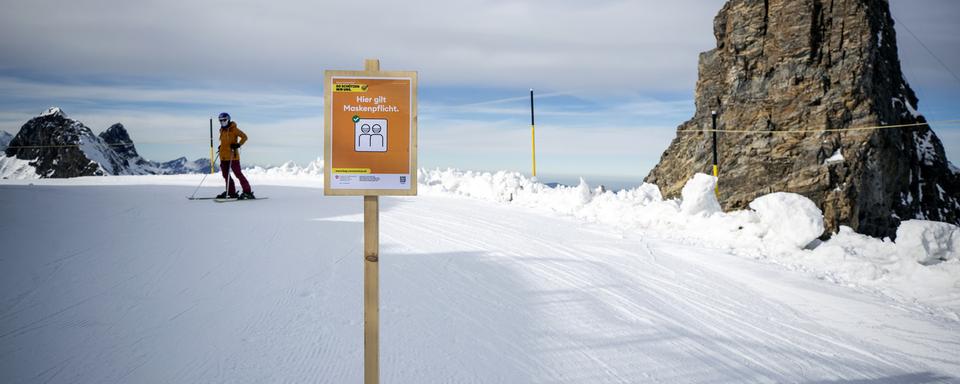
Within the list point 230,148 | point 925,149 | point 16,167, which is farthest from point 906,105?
point 16,167

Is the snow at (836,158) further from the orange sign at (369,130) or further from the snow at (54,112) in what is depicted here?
the snow at (54,112)

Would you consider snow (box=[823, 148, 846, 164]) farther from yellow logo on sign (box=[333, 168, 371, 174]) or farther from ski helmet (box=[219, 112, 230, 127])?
yellow logo on sign (box=[333, 168, 371, 174])

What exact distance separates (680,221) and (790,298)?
151 inches

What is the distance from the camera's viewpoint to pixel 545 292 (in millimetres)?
5336

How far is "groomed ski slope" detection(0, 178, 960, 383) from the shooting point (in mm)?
3605

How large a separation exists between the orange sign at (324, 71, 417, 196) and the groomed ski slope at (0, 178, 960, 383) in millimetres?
1460

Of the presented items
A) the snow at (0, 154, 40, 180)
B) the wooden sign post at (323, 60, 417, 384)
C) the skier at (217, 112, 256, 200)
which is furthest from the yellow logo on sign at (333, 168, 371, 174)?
the snow at (0, 154, 40, 180)

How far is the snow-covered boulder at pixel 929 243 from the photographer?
7635 millimetres

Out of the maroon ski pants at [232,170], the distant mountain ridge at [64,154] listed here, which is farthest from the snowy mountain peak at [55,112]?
the maroon ski pants at [232,170]

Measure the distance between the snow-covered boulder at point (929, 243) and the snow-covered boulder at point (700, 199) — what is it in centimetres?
301

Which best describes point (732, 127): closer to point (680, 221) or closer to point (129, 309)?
point (680, 221)

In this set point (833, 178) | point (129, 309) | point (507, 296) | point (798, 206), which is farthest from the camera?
point (833, 178)

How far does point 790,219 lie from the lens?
8305 millimetres

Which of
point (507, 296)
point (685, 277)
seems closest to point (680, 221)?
point (685, 277)
